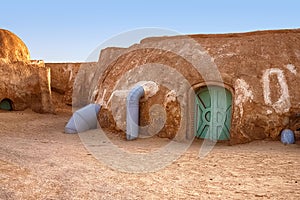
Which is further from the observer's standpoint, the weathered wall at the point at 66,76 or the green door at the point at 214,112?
the weathered wall at the point at 66,76

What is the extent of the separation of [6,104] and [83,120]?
7120mm

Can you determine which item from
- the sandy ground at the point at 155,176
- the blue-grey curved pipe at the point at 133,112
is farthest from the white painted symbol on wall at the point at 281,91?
the blue-grey curved pipe at the point at 133,112

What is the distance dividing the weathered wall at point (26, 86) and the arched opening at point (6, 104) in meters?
0.29

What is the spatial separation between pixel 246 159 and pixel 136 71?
19.2 ft

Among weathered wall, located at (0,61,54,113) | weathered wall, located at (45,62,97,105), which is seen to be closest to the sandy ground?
weathered wall, located at (0,61,54,113)

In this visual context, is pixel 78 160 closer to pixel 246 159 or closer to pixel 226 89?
pixel 246 159

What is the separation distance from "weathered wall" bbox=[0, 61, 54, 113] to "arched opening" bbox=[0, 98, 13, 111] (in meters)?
0.29

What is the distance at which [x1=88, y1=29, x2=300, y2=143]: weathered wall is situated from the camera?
891 centimetres

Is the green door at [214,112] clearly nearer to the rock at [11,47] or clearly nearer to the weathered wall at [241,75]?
the weathered wall at [241,75]

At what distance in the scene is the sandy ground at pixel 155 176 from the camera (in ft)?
14.0

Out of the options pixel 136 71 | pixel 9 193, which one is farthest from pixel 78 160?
pixel 136 71

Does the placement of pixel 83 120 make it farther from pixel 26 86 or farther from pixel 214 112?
pixel 26 86

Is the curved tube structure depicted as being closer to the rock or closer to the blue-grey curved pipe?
the blue-grey curved pipe

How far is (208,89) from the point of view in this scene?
9758 millimetres
